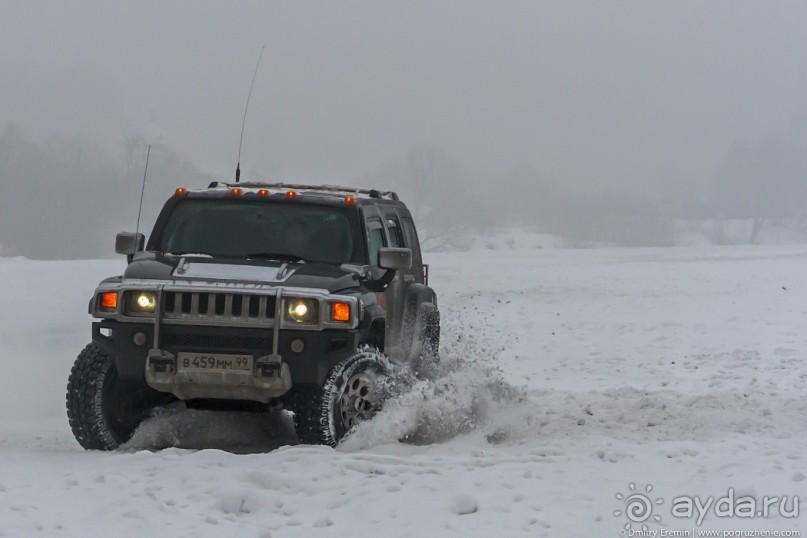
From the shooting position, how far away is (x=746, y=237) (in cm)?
10188

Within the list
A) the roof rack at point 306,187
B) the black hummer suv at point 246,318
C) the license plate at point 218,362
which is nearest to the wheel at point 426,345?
the black hummer suv at point 246,318

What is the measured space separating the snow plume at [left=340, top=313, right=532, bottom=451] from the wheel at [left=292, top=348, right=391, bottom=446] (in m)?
0.09

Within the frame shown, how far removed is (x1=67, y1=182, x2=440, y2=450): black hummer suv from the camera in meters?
6.90

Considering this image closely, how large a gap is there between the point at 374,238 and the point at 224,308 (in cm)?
188

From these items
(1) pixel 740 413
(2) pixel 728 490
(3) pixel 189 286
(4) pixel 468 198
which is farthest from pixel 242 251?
(4) pixel 468 198

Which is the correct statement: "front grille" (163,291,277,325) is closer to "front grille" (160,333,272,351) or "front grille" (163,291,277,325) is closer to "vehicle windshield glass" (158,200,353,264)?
"front grille" (160,333,272,351)

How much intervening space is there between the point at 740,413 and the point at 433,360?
104 inches

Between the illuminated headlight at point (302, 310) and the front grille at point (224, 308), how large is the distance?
101 mm

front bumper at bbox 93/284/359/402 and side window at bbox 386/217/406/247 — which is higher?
side window at bbox 386/217/406/247

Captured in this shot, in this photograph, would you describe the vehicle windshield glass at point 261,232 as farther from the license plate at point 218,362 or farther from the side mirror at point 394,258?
the license plate at point 218,362

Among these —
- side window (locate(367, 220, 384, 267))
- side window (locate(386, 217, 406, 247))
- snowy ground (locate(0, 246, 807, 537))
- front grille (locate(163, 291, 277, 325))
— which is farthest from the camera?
side window (locate(386, 217, 406, 247))

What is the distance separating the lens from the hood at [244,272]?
705 centimetres

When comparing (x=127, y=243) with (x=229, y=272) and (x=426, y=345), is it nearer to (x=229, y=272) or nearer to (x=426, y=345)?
(x=229, y=272)

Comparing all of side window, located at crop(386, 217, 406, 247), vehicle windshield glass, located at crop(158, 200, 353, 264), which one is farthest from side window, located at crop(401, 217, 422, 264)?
vehicle windshield glass, located at crop(158, 200, 353, 264)
